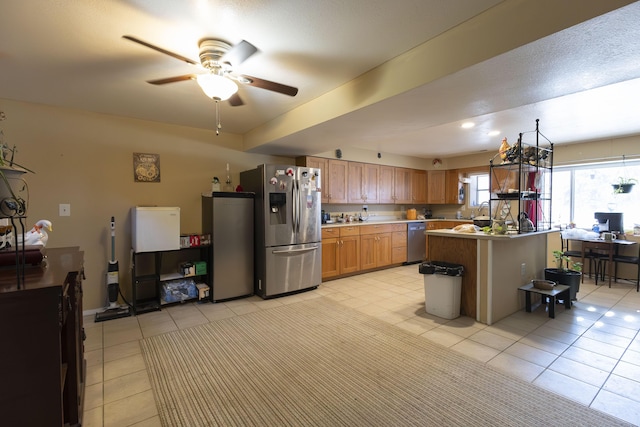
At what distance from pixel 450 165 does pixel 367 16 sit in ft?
19.9

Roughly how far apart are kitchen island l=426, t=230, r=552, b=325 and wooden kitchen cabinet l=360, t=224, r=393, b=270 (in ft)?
5.67

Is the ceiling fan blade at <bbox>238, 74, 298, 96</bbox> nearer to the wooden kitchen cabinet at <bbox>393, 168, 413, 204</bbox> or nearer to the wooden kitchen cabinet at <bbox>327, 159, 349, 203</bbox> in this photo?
the wooden kitchen cabinet at <bbox>327, 159, 349, 203</bbox>

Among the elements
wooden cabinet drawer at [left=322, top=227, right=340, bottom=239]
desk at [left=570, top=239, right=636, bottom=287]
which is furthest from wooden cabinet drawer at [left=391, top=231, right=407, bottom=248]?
desk at [left=570, top=239, right=636, bottom=287]

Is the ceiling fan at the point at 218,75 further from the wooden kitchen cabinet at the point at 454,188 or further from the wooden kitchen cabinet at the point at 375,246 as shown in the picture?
the wooden kitchen cabinet at the point at 454,188

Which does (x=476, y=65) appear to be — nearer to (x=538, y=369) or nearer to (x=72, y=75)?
(x=538, y=369)

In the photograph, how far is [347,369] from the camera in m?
2.28

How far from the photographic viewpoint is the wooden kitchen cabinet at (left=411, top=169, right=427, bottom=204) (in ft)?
22.9

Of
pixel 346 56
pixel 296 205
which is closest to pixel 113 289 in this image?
pixel 296 205

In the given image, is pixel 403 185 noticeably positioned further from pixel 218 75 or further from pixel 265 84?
pixel 218 75

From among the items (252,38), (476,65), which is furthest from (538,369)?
(252,38)

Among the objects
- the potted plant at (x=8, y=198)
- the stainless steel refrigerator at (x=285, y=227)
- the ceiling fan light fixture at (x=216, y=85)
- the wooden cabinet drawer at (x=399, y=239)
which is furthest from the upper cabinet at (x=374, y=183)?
the potted plant at (x=8, y=198)

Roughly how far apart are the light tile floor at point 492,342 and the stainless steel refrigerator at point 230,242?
8.7 inches

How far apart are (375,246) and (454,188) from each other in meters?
2.85

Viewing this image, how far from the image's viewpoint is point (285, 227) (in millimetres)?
4145
